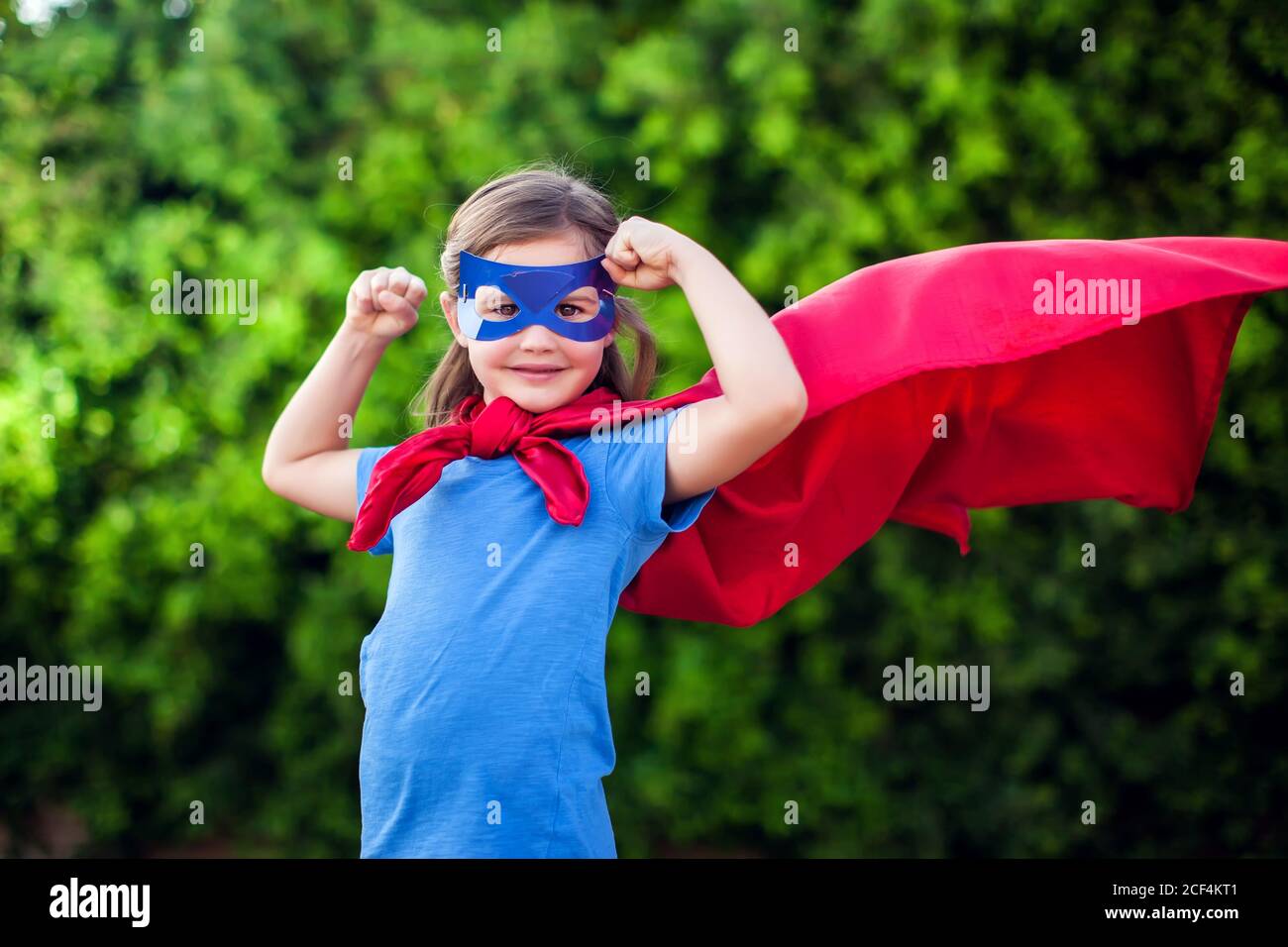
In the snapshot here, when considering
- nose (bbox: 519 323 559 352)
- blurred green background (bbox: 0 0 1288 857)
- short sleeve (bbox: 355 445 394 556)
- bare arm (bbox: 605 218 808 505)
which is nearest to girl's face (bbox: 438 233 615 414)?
nose (bbox: 519 323 559 352)

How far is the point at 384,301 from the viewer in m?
2.10

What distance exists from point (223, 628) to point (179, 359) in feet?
2.72

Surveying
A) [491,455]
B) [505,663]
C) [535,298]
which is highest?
[535,298]

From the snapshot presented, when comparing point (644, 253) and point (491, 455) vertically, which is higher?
point (644, 253)

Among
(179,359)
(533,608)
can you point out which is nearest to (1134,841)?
(533,608)

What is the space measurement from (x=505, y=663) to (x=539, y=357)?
0.47 meters

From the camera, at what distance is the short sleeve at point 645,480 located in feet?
6.25

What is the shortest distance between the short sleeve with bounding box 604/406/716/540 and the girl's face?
119mm

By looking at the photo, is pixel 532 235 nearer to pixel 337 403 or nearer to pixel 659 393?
pixel 337 403

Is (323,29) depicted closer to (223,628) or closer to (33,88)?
(33,88)

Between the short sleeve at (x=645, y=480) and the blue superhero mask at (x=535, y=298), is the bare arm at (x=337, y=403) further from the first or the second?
the short sleeve at (x=645, y=480)

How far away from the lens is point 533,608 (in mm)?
1846

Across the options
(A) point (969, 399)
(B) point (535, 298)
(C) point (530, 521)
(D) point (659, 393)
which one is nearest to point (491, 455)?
(C) point (530, 521)

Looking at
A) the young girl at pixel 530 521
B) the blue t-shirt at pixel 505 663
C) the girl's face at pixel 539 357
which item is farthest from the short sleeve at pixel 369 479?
the girl's face at pixel 539 357
